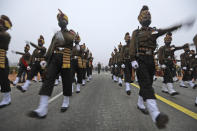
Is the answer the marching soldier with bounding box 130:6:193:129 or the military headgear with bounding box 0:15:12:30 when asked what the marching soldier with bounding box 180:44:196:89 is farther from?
the military headgear with bounding box 0:15:12:30

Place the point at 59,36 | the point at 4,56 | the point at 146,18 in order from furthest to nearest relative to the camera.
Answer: the point at 4,56, the point at 59,36, the point at 146,18

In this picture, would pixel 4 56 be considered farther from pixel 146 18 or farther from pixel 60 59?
pixel 146 18

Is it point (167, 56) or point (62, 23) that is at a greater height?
point (62, 23)

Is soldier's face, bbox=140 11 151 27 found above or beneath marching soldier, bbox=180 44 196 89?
above

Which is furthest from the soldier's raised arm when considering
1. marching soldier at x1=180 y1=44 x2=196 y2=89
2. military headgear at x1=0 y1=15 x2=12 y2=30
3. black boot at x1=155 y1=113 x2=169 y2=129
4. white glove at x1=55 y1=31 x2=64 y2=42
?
marching soldier at x1=180 y1=44 x2=196 y2=89

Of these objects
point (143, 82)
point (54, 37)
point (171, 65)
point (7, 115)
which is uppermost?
point (54, 37)

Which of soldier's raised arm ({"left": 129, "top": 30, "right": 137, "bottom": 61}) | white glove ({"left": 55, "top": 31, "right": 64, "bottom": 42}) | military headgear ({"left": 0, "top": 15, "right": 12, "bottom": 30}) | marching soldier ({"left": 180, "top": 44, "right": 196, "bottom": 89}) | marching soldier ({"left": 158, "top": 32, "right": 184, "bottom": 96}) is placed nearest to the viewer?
soldier's raised arm ({"left": 129, "top": 30, "right": 137, "bottom": 61})

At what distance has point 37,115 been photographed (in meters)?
2.46

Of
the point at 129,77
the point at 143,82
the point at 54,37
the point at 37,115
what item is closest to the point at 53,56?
the point at 54,37

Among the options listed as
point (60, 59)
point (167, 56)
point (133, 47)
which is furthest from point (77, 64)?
point (167, 56)

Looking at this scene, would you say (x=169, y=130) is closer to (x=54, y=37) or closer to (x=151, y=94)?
(x=151, y=94)

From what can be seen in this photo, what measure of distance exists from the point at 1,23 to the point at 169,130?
4578 millimetres

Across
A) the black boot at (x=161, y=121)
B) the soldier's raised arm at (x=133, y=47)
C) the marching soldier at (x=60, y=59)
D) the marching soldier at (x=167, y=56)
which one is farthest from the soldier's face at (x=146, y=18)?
the marching soldier at (x=167, y=56)

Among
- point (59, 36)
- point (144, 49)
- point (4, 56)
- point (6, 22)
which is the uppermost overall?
point (6, 22)
